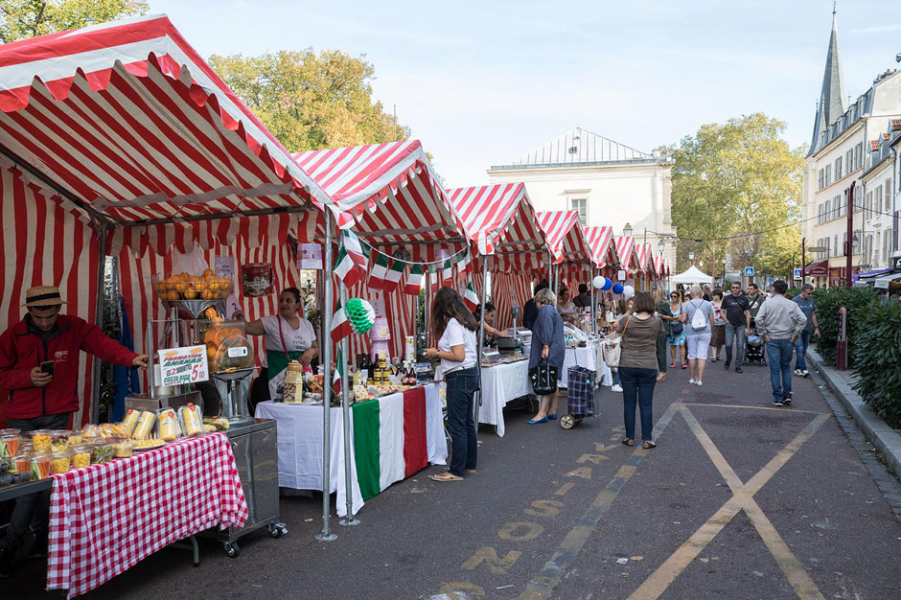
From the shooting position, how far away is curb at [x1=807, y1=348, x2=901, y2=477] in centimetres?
678

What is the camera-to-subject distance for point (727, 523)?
16.9 feet

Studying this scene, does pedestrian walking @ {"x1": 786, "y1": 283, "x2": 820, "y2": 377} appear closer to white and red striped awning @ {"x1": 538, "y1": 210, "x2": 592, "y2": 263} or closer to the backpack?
the backpack

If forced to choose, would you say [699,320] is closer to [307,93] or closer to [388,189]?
[388,189]

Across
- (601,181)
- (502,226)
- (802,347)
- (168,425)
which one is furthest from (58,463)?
(601,181)

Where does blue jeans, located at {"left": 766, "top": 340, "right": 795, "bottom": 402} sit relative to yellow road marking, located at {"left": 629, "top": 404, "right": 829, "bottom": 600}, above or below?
above

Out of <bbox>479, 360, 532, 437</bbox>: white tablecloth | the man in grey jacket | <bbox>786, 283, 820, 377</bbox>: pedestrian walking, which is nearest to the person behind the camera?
<bbox>479, 360, 532, 437</bbox>: white tablecloth

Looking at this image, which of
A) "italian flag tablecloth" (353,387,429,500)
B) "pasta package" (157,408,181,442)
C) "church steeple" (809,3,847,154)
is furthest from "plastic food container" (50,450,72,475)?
"church steeple" (809,3,847,154)

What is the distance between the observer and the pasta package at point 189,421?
4379mm

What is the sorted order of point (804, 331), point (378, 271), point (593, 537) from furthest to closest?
point (804, 331)
point (378, 271)
point (593, 537)

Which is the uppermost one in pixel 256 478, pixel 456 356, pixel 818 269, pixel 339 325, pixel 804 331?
pixel 818 269

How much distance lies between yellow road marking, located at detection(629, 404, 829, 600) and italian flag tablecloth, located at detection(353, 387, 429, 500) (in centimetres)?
248

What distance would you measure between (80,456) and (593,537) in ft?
10.9

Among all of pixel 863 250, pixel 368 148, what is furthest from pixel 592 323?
pixel 863 250

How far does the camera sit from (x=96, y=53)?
3.54 meters
